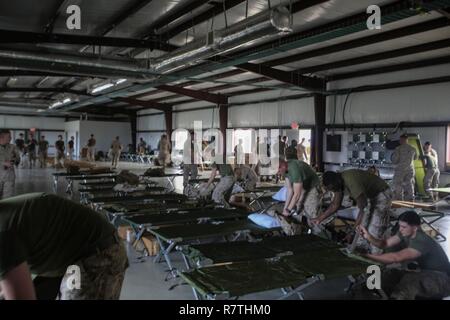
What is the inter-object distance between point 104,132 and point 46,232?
25306mm

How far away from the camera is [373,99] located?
11.4 m

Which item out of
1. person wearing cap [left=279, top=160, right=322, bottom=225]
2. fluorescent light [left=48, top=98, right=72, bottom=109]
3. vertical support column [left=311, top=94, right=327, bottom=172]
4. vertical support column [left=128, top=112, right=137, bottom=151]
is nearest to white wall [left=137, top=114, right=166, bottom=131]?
vertical support column [left=128, top=112, right=137, bottom=151]

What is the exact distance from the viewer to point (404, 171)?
8.71 m

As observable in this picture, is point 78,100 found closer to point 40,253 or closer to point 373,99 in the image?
point 373,99

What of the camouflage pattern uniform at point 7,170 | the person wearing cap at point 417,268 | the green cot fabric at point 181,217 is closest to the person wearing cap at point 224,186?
the green cot fabric at point 181,217

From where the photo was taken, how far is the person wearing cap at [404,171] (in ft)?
28.4

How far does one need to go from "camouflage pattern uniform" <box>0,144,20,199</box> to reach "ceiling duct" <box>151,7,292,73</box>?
306 cm

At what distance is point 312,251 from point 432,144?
7.39 meters

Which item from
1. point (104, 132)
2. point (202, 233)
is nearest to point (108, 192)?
point (202, 233)

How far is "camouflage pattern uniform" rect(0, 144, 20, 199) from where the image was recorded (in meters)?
6.70

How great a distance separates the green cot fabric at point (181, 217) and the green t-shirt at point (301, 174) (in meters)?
0.95

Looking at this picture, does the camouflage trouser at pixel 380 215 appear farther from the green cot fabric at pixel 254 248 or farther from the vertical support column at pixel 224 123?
the vertical support column at pixel 224 123

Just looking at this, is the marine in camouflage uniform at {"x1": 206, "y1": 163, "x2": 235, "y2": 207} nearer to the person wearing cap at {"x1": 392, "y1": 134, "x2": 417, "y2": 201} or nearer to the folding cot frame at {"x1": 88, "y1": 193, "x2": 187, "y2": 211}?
the folding cot frame at {"x1": 88, "y1": 193, "x2": 187, "y2": 211}

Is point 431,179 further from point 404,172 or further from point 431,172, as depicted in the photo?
point 404,172
